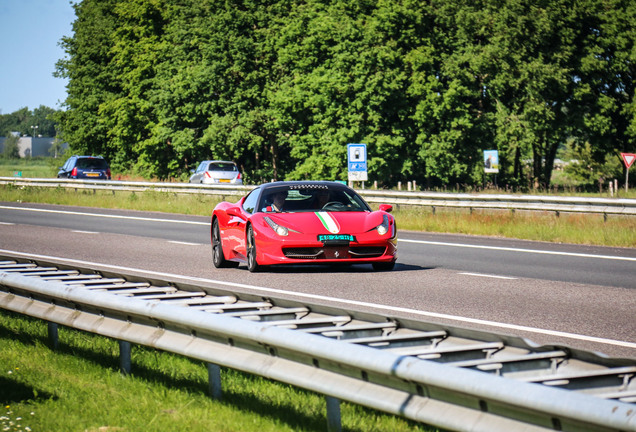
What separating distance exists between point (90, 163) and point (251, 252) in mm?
42328

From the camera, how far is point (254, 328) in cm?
503

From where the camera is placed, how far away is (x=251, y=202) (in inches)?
568

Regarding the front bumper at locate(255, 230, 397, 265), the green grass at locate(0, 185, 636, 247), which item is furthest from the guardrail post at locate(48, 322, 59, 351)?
the green grass at locate(0, 185, 636, 247)

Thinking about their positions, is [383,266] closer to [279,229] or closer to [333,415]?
[279,229]

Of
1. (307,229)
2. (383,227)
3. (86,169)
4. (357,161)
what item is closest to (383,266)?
(383,227)

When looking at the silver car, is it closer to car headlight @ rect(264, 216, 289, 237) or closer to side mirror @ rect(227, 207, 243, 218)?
side mirror @ rect(227, 207, 243, 218)

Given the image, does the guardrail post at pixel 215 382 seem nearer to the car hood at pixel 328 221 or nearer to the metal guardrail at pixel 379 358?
the metal guardrail at pixel 379 358

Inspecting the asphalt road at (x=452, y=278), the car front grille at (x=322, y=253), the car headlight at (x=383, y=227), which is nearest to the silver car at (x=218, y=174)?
the asphalt road at (x=452, y=278)

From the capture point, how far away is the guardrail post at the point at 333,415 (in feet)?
15.5

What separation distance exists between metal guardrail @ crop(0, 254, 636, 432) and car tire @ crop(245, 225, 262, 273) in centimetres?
616

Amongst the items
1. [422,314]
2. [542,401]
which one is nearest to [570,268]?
[422,314]

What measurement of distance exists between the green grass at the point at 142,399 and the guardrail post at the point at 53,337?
0.07 m

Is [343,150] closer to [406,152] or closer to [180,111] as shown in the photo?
[406,152]

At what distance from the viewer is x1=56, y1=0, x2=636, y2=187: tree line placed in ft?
188
